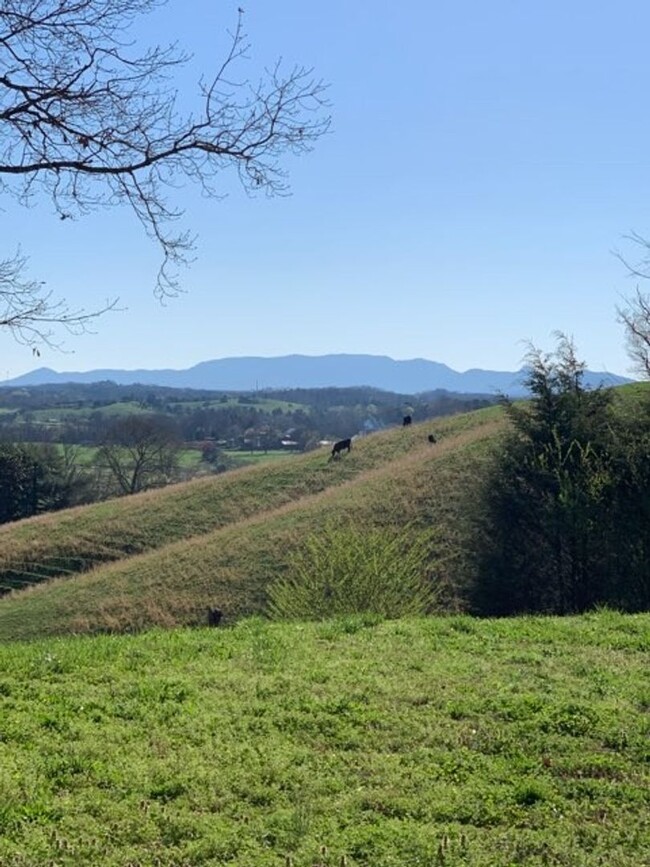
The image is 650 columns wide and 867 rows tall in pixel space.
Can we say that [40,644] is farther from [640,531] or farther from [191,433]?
[191,433]

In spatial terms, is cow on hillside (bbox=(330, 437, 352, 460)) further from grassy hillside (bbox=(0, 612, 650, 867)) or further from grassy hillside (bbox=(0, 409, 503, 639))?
grassy hillside (bbox=(0, 612, 650, 867))

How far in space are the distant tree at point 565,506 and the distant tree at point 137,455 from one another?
5514 centimetres

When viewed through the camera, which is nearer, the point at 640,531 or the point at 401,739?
the point at 401,739

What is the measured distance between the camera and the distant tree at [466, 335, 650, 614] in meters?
20.1

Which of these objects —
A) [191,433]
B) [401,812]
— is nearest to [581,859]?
[401,812]

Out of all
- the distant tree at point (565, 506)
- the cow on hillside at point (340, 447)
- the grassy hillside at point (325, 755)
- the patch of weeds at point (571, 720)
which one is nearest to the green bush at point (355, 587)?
the distant tree at point (565, 506)

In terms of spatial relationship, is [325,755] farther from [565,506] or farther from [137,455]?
[137,455]

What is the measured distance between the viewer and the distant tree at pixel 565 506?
2008 cm

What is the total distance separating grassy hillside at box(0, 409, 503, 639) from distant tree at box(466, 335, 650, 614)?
2544 mm

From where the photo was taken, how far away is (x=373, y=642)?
9.70 meters

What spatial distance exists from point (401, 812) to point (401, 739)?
1227 millimetres

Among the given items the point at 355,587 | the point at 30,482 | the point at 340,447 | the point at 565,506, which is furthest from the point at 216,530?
the point at 30,482

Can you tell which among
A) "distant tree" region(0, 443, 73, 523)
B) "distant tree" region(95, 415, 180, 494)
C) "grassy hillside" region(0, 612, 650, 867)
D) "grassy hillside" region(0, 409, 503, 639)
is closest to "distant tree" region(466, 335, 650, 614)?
"grassy hillside" region(0, 409, 503, 639)

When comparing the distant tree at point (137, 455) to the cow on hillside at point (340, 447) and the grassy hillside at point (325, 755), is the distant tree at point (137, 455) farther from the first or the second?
the grassy hillside at point (325, 755)
